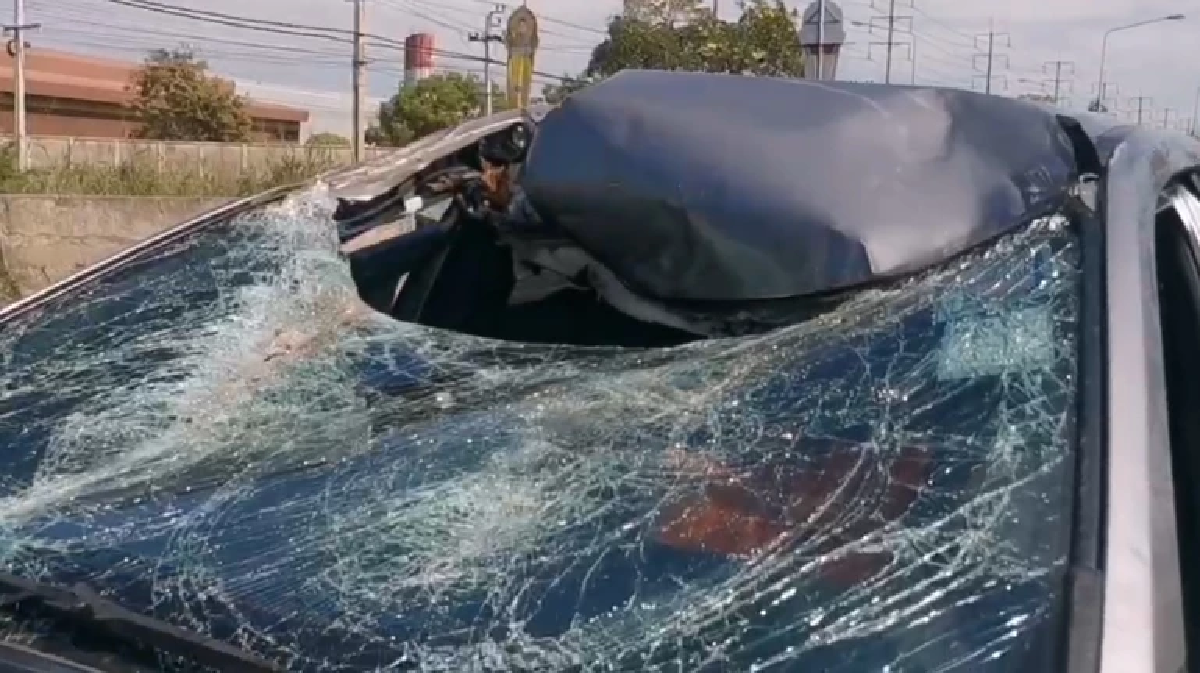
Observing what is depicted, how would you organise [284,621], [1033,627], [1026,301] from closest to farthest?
[1033,627] → [284,621] → [1026,301]

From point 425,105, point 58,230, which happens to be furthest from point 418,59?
point 58,230

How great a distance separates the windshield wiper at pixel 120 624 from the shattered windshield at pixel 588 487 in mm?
23

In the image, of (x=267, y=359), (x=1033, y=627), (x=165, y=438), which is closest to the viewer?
(x=1033, y=627)

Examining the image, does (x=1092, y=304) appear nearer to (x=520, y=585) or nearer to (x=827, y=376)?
(x=827, y=376)

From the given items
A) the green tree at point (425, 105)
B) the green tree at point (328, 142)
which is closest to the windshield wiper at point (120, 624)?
the green tree at point (328, 142)

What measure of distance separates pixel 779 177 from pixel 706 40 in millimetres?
30177

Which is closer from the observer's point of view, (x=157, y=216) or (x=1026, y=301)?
(x=1026, y=301)

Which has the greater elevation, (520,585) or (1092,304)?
(1092,304)

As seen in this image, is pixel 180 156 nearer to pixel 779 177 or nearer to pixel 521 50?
pixel 521 50

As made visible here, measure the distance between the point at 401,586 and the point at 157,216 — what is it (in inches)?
448

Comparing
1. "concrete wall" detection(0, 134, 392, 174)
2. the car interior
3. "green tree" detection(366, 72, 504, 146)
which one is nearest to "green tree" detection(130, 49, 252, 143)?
"green tree" detection(366, 72, 504, 146)

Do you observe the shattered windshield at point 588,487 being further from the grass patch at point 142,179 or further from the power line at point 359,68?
the power line at point 359,68

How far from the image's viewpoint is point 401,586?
1.49 m

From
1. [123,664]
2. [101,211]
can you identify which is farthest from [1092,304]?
[101,211]
